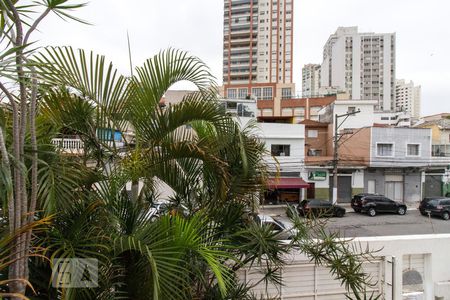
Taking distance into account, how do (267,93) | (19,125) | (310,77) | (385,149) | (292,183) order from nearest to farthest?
(19,125)
(292,183)
(385,149)
(267,93)
(310,77)

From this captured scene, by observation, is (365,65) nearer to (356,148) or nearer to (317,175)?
(356,148)

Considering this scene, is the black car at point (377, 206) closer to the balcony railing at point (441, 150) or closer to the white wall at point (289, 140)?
the white wall at point (289, 140)

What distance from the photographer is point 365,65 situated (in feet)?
247

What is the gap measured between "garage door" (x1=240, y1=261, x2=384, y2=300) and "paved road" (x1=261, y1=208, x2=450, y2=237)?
32.3ft

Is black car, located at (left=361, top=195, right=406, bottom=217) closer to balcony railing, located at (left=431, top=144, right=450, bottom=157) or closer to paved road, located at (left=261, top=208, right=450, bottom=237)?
paved road, located at (left=261, top=208, right=450, bottom=237)

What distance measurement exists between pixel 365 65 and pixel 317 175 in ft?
208

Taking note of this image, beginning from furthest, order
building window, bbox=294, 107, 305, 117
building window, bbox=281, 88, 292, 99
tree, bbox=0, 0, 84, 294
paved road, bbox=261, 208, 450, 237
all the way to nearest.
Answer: building window, bbox=281, 88, 292, 99 < building window, bbox=294, 107, 305, 117 < paved road, bbox=261, 208, 450, 237 < tree, bbox=0, 0, 84, 294

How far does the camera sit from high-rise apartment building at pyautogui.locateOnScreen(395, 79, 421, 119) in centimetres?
7500

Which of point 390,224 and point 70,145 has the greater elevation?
point 70,145

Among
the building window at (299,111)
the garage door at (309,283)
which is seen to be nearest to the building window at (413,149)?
the building window at (299,111)

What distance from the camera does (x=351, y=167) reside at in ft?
71.2

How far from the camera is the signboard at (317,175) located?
21.5 m

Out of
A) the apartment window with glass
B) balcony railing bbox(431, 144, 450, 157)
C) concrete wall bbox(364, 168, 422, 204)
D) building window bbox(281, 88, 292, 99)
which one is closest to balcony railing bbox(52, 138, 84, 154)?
concrete wall bbox(364, 168, 422, 204)

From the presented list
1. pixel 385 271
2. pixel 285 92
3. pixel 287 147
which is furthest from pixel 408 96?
pixel 385 271
